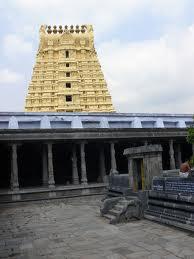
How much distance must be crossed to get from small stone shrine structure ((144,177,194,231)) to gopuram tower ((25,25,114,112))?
116 ft

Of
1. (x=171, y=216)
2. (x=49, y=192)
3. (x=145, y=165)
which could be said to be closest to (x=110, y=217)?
(x=145, y=165)

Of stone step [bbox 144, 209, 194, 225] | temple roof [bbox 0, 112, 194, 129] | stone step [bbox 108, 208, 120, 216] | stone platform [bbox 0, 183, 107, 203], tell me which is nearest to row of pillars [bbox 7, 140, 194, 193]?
stone platform [bbox 0, 183, 107, 203]

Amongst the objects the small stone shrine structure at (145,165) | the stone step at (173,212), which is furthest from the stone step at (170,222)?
the small stone shrine structure at (145,165)

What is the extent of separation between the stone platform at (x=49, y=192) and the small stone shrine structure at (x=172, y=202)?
1227 centimetres

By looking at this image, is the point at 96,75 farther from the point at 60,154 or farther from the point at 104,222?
the point at 104,222

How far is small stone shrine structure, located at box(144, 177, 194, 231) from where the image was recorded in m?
11.6

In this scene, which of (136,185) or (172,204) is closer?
(172,204)

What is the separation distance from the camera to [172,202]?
12.8 metres

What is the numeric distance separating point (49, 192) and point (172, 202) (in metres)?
14.4

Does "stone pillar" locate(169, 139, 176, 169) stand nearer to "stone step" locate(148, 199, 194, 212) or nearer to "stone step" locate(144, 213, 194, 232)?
"stone step" locate(148, 199, 194, 212)

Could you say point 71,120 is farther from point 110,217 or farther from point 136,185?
point 110,217

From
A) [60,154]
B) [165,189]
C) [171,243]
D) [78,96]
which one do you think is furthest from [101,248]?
[78,96]

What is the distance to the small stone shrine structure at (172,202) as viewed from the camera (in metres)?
11.6

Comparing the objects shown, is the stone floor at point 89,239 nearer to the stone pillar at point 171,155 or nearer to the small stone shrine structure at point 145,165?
the small stone shrine structure at point 145,165
